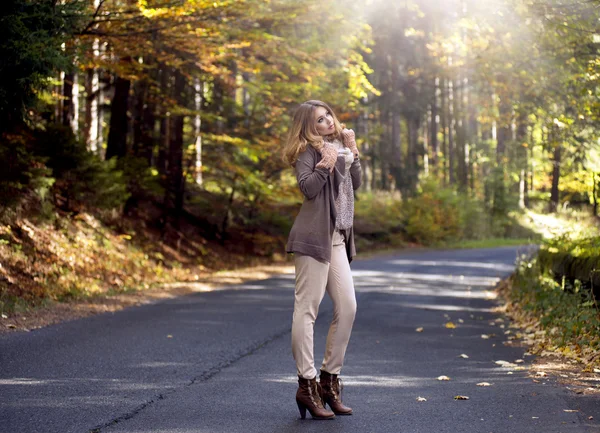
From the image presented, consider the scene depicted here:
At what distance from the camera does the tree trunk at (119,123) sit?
20703 mm

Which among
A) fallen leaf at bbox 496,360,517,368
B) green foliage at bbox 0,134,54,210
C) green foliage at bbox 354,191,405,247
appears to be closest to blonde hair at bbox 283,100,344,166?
fallen leaf at bbox 496,360,517,368

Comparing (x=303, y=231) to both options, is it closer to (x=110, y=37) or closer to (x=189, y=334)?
(x=189, y=334)

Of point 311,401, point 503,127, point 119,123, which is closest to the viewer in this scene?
point 311,401

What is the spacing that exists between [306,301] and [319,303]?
0.13 metres

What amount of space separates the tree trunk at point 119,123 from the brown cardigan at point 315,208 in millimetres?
15844

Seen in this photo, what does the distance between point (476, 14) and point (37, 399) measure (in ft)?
41.5

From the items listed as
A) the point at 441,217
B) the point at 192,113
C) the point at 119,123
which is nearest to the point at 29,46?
the point at 192,113

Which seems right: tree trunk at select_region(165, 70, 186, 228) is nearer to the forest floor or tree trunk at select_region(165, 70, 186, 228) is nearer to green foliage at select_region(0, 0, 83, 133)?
the forest floor

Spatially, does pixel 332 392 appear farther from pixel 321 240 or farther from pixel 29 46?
pixel 29 46

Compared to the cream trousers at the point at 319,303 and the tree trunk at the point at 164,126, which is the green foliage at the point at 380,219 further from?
the cream trousers at the point at 319,303

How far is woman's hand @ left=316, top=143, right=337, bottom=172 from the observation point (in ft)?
17.9

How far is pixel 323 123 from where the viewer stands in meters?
5.66

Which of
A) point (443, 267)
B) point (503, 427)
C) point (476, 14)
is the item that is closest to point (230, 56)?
point (476, 14)

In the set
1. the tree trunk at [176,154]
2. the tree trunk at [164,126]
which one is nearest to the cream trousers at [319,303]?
the tree trunk at [164,126]
